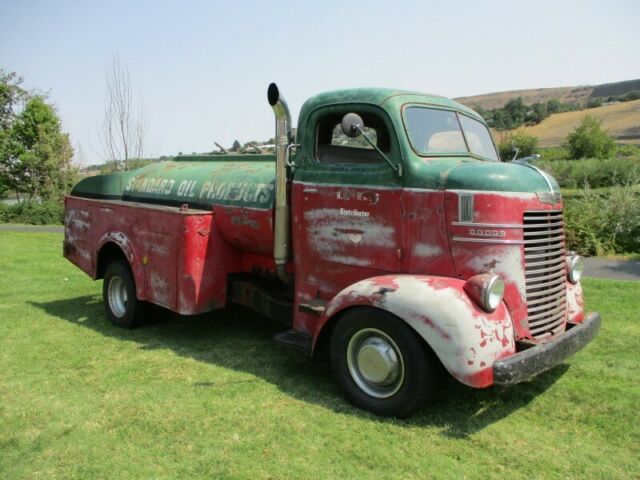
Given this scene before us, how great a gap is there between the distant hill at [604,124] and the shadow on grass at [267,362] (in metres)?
58.3

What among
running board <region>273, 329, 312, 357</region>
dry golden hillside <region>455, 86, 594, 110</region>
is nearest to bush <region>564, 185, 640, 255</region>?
running board <region>273, 329, 312, 357</region>

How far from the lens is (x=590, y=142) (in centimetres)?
5359

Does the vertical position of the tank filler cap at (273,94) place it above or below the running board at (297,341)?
above

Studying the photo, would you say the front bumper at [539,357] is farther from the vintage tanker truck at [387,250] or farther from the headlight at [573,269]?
the headlight at [573,269]

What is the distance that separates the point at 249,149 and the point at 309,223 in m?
2.08

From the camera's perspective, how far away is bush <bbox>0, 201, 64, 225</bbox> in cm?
2602

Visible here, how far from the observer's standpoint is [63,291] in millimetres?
8719

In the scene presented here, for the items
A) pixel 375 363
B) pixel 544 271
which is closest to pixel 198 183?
pixel 375 363

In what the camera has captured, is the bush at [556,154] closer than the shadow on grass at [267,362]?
No

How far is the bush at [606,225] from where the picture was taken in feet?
37.8

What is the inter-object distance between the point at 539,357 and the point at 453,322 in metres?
0.68

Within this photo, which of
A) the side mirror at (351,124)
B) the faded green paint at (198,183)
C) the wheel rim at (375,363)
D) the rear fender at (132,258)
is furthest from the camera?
the rear fender at (132,258)

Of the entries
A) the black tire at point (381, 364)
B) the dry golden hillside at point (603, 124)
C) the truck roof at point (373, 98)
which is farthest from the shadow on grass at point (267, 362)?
the dry golden hillside at point (603, 124)

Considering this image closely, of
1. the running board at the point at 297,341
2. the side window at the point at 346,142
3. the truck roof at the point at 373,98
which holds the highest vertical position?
the truck roof at the point at 373,98
